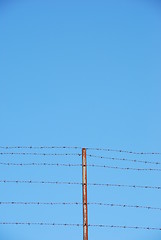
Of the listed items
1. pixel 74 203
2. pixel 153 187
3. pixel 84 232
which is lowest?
pixel 84 232

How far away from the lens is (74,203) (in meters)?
5.41

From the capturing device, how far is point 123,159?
6.02 m

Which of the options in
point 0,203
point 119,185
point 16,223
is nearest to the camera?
point 16,223

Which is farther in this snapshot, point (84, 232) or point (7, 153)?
point (7, 153)

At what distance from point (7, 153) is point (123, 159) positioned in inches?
89.1

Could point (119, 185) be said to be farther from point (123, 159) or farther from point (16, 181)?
point (16, 181)

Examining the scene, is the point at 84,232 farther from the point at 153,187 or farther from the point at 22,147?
the point at 22,147

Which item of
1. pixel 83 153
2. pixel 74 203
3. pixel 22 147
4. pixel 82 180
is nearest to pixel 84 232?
pixel 74 203

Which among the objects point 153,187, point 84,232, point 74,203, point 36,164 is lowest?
point 84,232

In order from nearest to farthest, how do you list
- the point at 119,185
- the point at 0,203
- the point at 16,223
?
the point at 16,223, the point at 0,203, the point at 119,185

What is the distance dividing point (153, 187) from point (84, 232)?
158 centimetres

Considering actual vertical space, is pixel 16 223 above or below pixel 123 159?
below

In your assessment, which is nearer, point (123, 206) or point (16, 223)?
point (16, 223)

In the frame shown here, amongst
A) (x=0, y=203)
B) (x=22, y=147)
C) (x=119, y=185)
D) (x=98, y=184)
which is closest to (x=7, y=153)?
(x=22, y=147)
